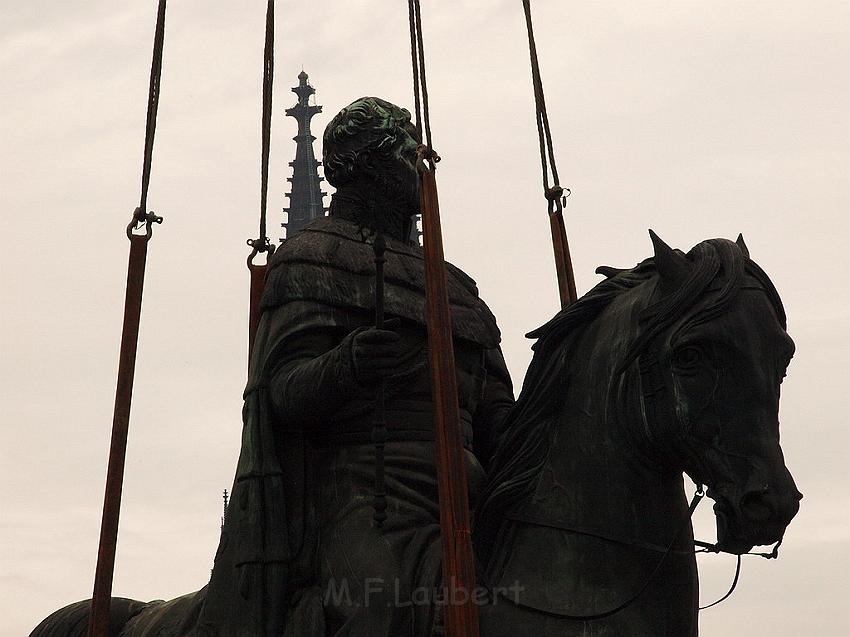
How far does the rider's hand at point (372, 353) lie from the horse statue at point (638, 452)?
0.76 m

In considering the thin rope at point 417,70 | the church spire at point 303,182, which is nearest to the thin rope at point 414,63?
the thin rope at point 417,70

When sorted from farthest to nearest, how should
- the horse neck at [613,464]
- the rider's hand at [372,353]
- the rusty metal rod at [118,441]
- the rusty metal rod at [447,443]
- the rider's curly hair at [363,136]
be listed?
1. the rider's curly hair at [363,136]
2. the rusty metal rod at [118,441]
3. the rider's hand at [372,353]
4. the horse neck at [613,464]
5. the rusty metal rod at [447,443]

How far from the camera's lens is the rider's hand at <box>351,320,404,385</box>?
928 cm

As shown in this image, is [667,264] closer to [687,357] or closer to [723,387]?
[687,357]

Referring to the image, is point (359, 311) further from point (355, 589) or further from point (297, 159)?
point (297, 159)

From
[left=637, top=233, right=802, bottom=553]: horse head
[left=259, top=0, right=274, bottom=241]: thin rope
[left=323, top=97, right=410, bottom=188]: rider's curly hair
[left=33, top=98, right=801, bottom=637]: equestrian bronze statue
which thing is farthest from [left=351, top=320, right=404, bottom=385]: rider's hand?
[left=259, top=0, right=274, bottom=241]: thin rope

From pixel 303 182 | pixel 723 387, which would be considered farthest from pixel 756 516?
pixel 303 182

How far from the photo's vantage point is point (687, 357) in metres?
8.41

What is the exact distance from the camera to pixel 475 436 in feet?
34.7

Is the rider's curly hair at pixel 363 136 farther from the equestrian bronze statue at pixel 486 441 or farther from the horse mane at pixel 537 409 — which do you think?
the horse mane at pixel 537 409

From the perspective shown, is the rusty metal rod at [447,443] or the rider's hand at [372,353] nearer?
the rusty metal rod at [447,443]

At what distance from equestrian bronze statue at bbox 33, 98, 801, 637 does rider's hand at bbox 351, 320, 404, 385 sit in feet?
0.04

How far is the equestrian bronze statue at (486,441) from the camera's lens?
27.5ft

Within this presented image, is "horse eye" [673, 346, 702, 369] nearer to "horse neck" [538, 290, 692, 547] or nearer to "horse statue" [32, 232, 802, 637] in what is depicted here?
"horse statue" [32, 232, 802, 637]
